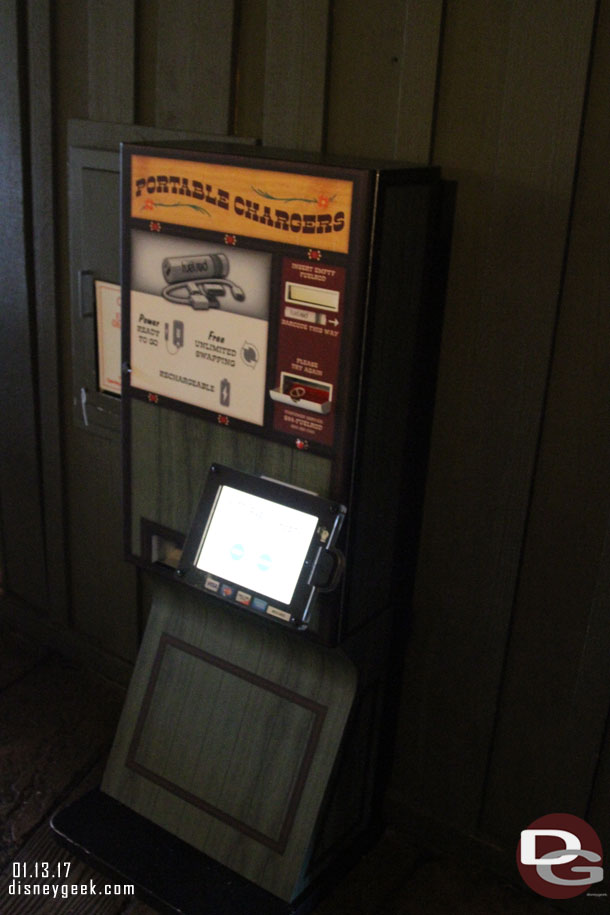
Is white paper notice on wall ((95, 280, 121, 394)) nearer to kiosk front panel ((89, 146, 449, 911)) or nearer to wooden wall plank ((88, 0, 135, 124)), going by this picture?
wooden wall plank ((88, 0, 135, 124))

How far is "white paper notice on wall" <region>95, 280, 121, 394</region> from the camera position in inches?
104

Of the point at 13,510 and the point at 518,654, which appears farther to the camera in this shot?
the point at 13,510

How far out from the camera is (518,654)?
86.1 inches

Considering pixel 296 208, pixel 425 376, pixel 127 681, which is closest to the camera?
pixel 296 208

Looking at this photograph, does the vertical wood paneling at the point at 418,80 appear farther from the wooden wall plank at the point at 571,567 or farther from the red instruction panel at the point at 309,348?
the red instruction panel at the point at 309,348

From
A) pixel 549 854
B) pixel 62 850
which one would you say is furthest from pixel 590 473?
pixel 62 850

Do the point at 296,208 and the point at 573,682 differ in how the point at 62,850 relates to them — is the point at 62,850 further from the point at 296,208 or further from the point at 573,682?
the point at 296,208

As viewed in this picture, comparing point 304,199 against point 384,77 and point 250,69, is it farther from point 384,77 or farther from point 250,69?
point 250,69

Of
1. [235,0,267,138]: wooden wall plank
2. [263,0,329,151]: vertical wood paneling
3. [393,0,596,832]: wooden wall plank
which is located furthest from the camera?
[235,0,267,138]: wooden wall plank

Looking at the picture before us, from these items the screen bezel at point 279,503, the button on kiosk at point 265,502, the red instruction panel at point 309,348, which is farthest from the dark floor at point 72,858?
the red instruction panel at point 309,348

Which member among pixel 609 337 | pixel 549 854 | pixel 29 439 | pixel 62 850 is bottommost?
pixel 62 850

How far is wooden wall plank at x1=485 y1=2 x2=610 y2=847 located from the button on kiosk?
288 mm

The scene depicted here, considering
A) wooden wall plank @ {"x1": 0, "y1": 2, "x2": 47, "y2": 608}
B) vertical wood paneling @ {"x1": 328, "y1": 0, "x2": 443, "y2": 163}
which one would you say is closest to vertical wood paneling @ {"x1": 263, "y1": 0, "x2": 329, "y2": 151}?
vertical wood paneling @ {"x1": 328, "y1": 0, "x2": 443, "y2": 163}

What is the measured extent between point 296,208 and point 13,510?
1923mm
